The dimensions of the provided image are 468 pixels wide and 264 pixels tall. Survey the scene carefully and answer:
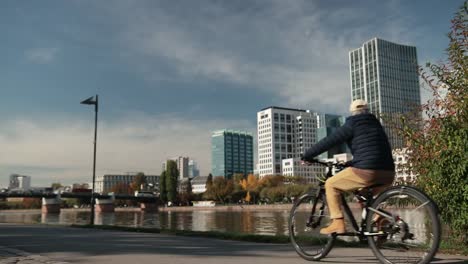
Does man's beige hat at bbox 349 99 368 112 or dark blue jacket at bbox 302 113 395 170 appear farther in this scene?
man's beige hat at bbox 349 99 368 112

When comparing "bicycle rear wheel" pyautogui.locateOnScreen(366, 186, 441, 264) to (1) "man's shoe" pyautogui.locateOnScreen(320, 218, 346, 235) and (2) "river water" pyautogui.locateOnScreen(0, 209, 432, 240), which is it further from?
(1) "man's shoe" pyautogui.locateOnScreen(320, 218, 346, 235)

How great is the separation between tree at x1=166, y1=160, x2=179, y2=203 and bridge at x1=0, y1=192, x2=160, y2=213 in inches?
178

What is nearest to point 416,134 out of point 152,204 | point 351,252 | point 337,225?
point 351,252

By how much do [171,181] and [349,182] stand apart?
138 meters

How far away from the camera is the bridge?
376ft

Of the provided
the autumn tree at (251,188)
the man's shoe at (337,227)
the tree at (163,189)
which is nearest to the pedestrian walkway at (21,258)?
the man's shoe at (337,227)

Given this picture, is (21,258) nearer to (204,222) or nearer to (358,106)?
(358,106)

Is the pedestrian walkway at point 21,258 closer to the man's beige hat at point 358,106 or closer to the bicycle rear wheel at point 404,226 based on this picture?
the bicycle rear wheel at point 404,226

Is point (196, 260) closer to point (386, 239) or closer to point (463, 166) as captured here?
point (386, 239)

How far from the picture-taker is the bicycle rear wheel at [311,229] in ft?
19.0

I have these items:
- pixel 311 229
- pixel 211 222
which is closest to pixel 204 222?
pixel 211 222

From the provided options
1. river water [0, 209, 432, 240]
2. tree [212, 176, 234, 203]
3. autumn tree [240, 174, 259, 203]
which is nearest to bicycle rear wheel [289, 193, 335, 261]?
river water [0, 209, 432, 240]

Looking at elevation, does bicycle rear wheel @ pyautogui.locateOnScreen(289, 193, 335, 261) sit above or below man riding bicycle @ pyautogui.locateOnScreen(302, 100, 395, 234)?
below

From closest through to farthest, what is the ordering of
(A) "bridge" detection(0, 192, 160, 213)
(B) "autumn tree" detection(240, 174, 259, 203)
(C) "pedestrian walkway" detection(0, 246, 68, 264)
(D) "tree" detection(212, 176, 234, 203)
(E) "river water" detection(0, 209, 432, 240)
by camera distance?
1. (C) "pedestrian walkway" detection(0, 246, 68, 264)
2. (E) "river water" detection(0, 209, 432, 240)
3. (A) "bridge" detection(0, 192, 160, 213)
4. (B) "autumn tree" detection(240, 174, 259, 203)
5. (D) "tree" detection(212, 176, 234, 203)
